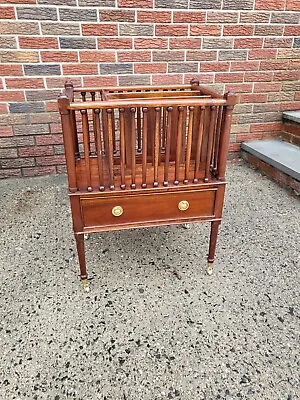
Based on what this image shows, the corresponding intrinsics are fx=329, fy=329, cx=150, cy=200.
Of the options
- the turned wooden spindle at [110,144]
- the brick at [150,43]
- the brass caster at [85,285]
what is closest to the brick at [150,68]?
the brick at [150,43]

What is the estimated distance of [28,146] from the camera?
8.75 ft

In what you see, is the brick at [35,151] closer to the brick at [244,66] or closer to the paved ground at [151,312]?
the paved ground at [151,312]

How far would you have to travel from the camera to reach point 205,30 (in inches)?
102

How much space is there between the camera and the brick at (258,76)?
9.35 feet

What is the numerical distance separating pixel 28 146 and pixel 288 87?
2346mm

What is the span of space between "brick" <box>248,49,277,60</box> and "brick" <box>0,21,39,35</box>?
171 centimetres

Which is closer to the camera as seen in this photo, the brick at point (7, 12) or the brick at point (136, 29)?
the brick at point (7, 12)

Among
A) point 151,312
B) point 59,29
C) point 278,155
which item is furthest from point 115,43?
point 151,312

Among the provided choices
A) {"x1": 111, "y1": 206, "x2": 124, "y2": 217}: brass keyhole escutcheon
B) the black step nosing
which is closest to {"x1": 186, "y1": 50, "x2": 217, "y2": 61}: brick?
the black step nosing

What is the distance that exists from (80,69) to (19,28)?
0.48m

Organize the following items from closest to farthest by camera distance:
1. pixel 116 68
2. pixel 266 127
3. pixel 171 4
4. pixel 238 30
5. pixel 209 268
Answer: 1. pixel 209 268
2. pixel 171 4
3. pixel 116 68
4. pixel 238 30
5. pixel 266 127

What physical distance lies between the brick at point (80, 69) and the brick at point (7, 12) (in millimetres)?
453

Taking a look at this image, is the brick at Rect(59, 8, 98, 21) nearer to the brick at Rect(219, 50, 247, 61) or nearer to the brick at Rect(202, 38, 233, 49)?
the brick at Rect(202, 38, 233, 49)

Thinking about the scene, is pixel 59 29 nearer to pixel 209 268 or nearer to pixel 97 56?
pixel 97 56
